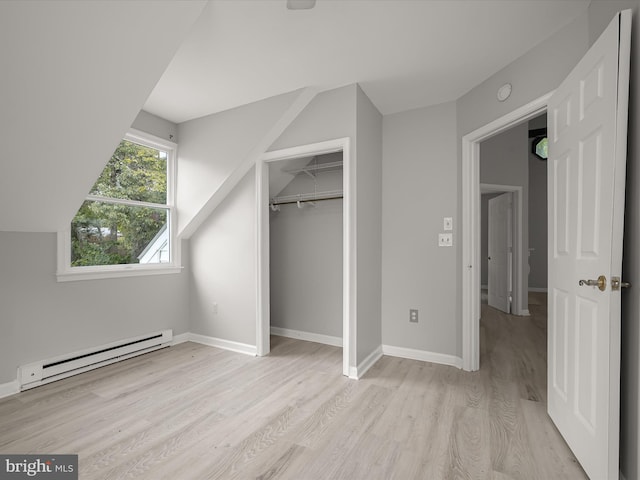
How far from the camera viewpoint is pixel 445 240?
2984 millimetres

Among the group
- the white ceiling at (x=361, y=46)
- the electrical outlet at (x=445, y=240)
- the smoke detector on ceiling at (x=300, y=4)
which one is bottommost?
the electrical outlet at (x=445, y=240)

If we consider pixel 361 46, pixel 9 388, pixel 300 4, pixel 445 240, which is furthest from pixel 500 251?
pixel 9 388

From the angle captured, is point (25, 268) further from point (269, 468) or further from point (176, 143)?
point (269, 468)

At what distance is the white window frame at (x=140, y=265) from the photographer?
2.67 metres

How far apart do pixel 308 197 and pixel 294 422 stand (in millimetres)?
2300

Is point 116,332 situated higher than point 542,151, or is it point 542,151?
point 542,151

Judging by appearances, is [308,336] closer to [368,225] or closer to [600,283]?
[368,225]

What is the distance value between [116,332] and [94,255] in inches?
30.4

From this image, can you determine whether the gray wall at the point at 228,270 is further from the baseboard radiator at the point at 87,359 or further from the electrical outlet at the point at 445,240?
the electrical outlet at the point at 445,240

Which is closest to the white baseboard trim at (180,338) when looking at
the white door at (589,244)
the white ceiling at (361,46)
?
the white ceiling at (361,46)

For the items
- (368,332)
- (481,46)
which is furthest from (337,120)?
(368,332)

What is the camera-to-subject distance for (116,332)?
3.01 metres

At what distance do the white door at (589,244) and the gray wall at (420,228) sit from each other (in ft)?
3.37

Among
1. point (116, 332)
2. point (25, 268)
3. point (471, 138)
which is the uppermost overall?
point (471, 138)
